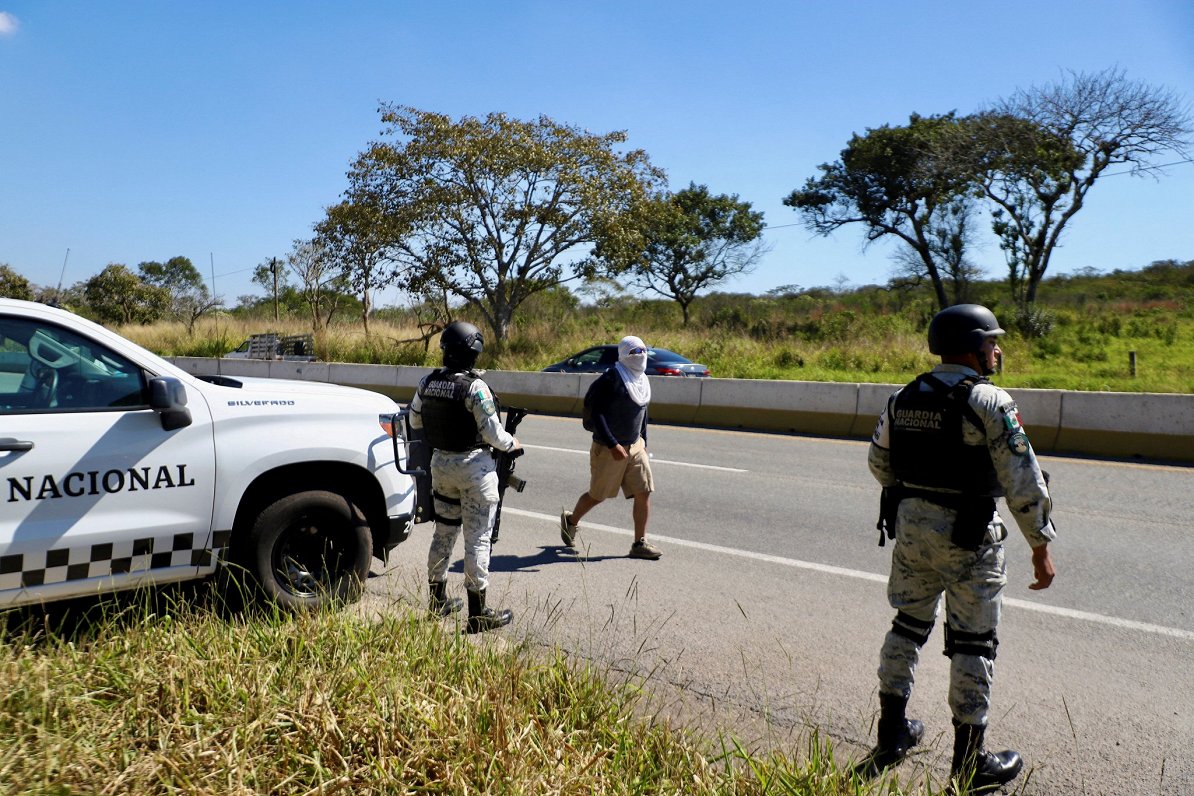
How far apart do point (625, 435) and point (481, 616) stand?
2226 millimetres

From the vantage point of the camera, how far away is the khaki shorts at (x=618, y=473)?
6.93 meters

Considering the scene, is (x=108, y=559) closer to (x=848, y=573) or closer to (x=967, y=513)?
(x=967, y=513)

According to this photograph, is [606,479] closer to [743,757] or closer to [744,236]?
[743,757]

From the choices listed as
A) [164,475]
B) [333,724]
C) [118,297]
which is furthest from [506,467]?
[118,297]

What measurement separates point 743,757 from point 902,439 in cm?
139

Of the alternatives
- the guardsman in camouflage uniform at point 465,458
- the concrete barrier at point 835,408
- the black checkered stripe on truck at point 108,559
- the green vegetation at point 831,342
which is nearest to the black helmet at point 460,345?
the guardsman in camouflage uniform at point 465,458

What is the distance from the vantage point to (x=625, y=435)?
693cm

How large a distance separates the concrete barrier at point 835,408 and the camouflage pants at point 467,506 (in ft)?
20.7

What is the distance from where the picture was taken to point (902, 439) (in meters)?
3.76

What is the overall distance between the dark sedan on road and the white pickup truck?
1413cm

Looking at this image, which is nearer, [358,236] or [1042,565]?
[1042,565]

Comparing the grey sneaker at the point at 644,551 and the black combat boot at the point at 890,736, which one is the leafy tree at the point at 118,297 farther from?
the black combat boot at the point at 890,736

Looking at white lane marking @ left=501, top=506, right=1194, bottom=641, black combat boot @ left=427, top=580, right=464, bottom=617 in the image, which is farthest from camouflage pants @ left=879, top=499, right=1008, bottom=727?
white lane marking @ left=501, top=506, right=1194, bottom=641

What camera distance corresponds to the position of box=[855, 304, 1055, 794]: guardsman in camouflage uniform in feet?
11.6
